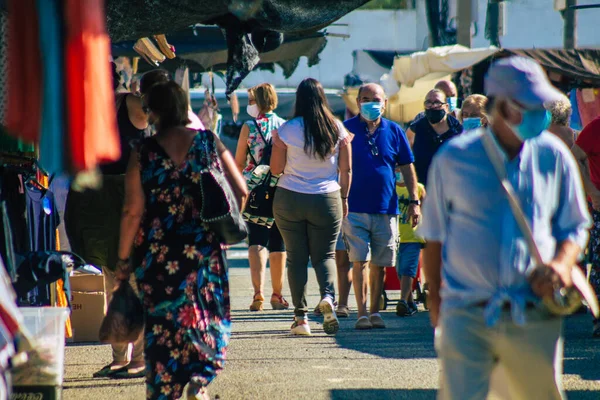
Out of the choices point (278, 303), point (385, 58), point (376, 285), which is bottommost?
point (278, 303)

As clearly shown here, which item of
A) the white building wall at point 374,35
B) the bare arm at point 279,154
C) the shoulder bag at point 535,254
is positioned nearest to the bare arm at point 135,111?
the bare arm at point 279,154

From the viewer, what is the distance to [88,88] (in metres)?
3.88

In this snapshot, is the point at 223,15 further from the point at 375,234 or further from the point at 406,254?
the point at 406,254

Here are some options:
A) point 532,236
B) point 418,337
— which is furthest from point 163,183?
point 418,337

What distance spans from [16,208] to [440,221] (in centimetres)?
314

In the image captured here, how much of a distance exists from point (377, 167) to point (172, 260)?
12.4 ft

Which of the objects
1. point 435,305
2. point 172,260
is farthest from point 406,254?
point 435,305

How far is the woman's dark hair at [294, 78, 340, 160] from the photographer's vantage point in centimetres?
838

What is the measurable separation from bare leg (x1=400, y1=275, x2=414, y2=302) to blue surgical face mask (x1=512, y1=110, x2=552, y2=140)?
6.14 meters

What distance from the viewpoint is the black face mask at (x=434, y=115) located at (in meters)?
9.88

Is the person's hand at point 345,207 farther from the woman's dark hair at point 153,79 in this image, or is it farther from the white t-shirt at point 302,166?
the woman's dark hair at point 153,79

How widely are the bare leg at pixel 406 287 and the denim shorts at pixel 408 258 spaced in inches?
1.8

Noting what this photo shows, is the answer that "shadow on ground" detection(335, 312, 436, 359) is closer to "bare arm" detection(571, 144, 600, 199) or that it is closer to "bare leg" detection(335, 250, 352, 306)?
"bare leg" detection(335, 250, 352, 306)

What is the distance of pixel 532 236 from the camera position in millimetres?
3877
